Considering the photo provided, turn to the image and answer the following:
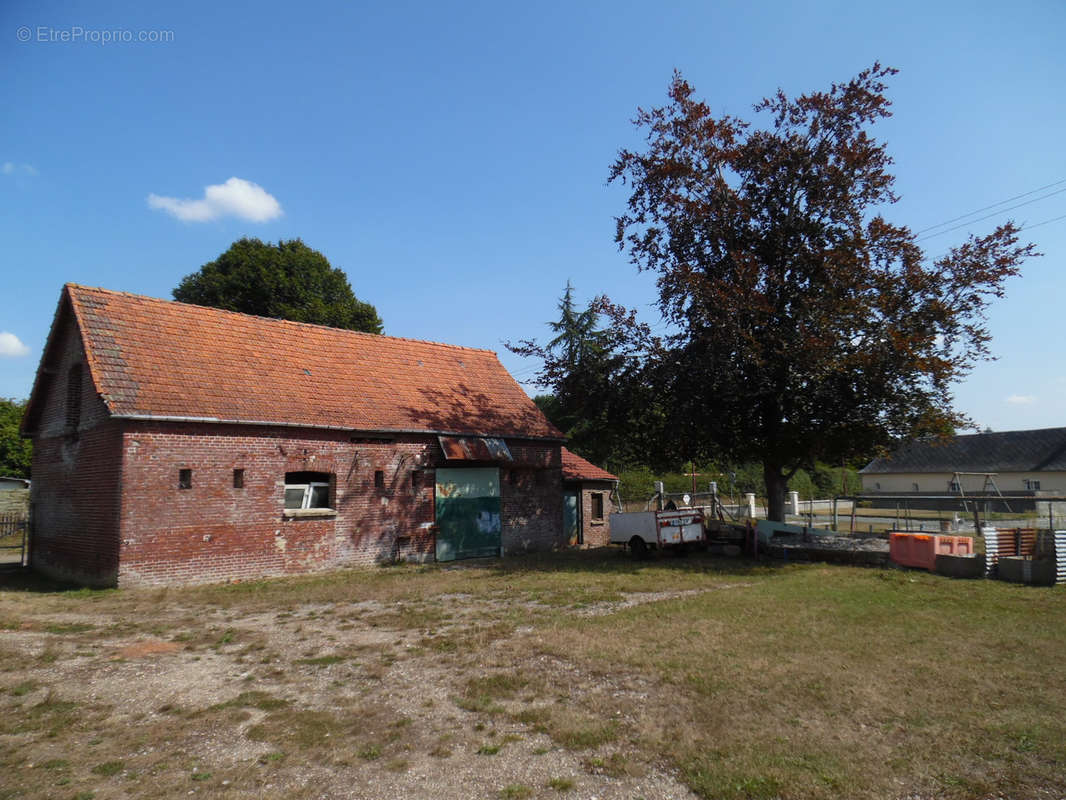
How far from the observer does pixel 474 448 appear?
20141 millimetres

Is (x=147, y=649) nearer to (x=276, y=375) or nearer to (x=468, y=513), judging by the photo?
(x=276, y=375)

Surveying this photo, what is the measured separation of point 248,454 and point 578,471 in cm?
1243

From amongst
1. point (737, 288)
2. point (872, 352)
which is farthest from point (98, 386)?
point (872, 352)

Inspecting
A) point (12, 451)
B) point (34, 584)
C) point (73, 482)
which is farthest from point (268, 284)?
point (34, 584)

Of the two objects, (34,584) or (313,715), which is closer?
(313,715)

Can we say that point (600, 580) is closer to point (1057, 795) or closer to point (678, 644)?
point (678, 644)

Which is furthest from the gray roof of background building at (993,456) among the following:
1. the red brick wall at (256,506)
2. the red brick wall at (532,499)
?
the red brick wall at (256,506)

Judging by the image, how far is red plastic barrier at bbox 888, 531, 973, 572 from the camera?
15.1 metres

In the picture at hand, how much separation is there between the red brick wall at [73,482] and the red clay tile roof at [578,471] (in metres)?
14.0

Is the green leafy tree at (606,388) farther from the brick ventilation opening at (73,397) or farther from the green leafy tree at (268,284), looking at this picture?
the green leafy tree at (268,284)

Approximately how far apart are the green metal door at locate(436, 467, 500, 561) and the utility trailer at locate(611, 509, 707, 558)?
415 centimetres

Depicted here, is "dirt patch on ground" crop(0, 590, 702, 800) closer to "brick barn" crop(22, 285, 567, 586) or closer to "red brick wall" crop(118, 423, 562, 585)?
"red brick wall" crop(118, 423, 562, 585)

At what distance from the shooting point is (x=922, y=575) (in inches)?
575

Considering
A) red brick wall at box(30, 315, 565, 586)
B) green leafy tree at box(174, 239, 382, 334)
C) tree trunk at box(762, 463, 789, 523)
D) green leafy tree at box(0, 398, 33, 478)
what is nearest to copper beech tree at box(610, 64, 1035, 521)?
tree trunk at box(762, 463, 789, 523)
